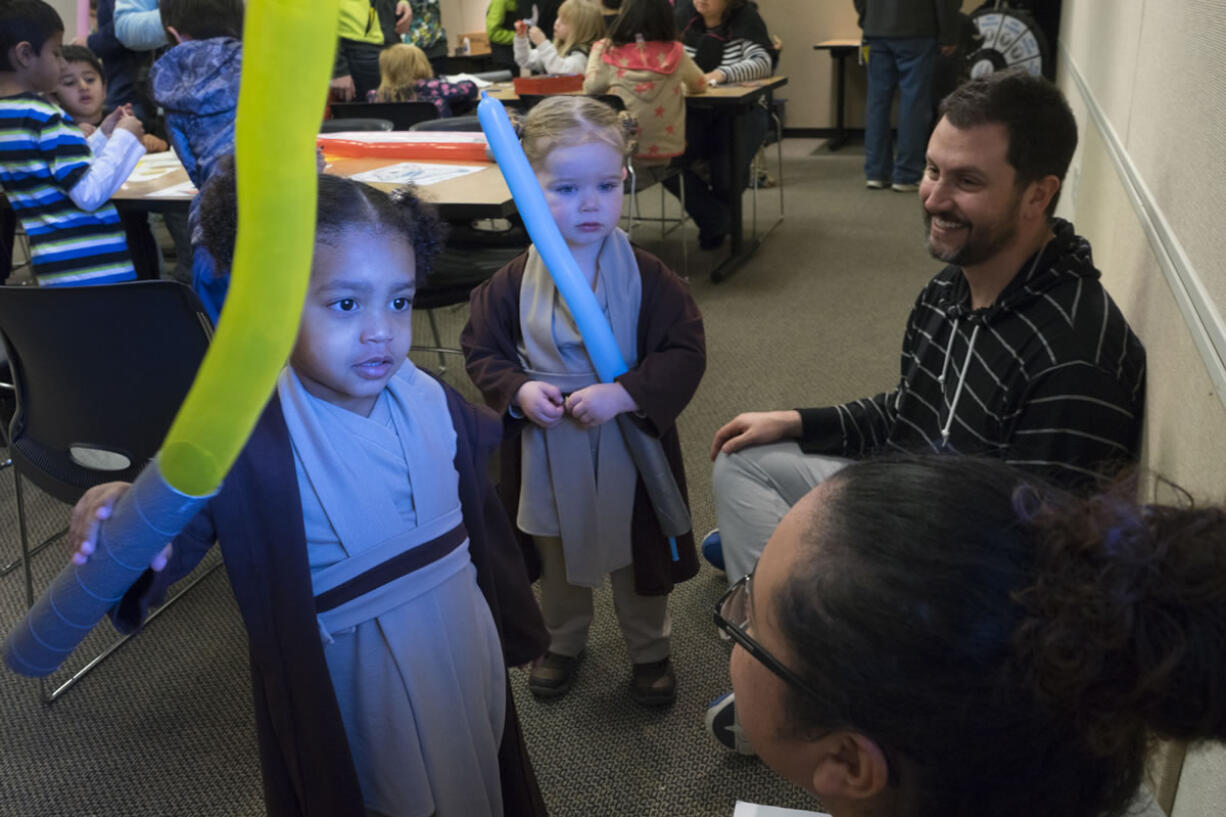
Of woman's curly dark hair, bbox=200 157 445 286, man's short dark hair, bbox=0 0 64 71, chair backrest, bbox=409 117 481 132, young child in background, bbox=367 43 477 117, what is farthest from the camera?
young child in background, bbox=367 43 477 117

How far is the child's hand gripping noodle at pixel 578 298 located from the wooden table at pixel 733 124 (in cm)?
301

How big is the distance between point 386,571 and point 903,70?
5.38 m

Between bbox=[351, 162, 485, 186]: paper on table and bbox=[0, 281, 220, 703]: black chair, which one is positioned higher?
bbox=[351, 162, 485, 186]: paper on table

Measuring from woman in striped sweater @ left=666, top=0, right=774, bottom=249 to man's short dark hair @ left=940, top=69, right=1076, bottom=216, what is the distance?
3.01 metres

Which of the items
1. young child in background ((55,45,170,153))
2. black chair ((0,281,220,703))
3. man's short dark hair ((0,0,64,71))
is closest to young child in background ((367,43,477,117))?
young child in background ((55,45,170,153))

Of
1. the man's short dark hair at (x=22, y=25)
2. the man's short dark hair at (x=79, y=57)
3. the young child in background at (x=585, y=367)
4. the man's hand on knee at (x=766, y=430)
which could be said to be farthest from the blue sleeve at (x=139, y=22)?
the man's hand on knee at (x=766, y=430)

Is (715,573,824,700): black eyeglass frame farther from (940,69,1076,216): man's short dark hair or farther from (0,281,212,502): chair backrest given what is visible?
(0,281,212,502): chair backrest

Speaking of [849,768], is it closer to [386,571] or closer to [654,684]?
[386,571]

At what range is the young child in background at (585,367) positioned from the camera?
1.53 m

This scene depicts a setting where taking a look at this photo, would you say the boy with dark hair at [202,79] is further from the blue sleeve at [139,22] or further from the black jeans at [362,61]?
the black jeans at [362,61]

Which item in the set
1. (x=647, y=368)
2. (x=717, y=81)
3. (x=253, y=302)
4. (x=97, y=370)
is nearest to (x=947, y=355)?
(x=647, y=368)

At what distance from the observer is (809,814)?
0.92 metres

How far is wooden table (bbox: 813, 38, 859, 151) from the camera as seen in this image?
7048 millimetres

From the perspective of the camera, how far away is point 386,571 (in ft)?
3.43
